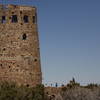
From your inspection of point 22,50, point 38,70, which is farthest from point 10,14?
point 38,70

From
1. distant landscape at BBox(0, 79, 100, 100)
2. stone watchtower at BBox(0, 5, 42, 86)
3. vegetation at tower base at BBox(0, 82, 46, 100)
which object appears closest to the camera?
distant landscape at BBox(0, 79, 100, 100)

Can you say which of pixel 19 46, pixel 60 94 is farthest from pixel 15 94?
pixel 19 46

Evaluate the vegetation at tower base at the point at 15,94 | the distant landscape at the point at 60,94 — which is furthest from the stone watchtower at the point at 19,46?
the vegetation at tower base at the point at 15,94

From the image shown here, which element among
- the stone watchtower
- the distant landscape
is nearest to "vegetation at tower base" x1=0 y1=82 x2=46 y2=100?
the distant landscape

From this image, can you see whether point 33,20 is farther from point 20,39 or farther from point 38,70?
point 38,70

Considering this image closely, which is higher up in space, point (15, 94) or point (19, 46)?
point (19, 46)

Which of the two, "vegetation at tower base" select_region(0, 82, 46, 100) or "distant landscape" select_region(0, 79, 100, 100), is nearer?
"distant landscape" select_region(0, 79, 100, 100)

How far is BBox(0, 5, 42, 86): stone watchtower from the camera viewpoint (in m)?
35.6

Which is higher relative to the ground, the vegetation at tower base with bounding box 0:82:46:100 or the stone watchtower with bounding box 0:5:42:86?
the stone watchtower with bounding box 0:5:42:86

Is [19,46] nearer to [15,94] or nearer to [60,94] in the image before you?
[15,94]

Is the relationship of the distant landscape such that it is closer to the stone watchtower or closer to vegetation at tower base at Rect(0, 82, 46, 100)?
vegetation at tower base at Rect(0, 82, 46, 100)

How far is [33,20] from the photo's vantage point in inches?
1468

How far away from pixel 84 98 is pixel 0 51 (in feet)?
48.8

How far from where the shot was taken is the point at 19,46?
36031 mm
